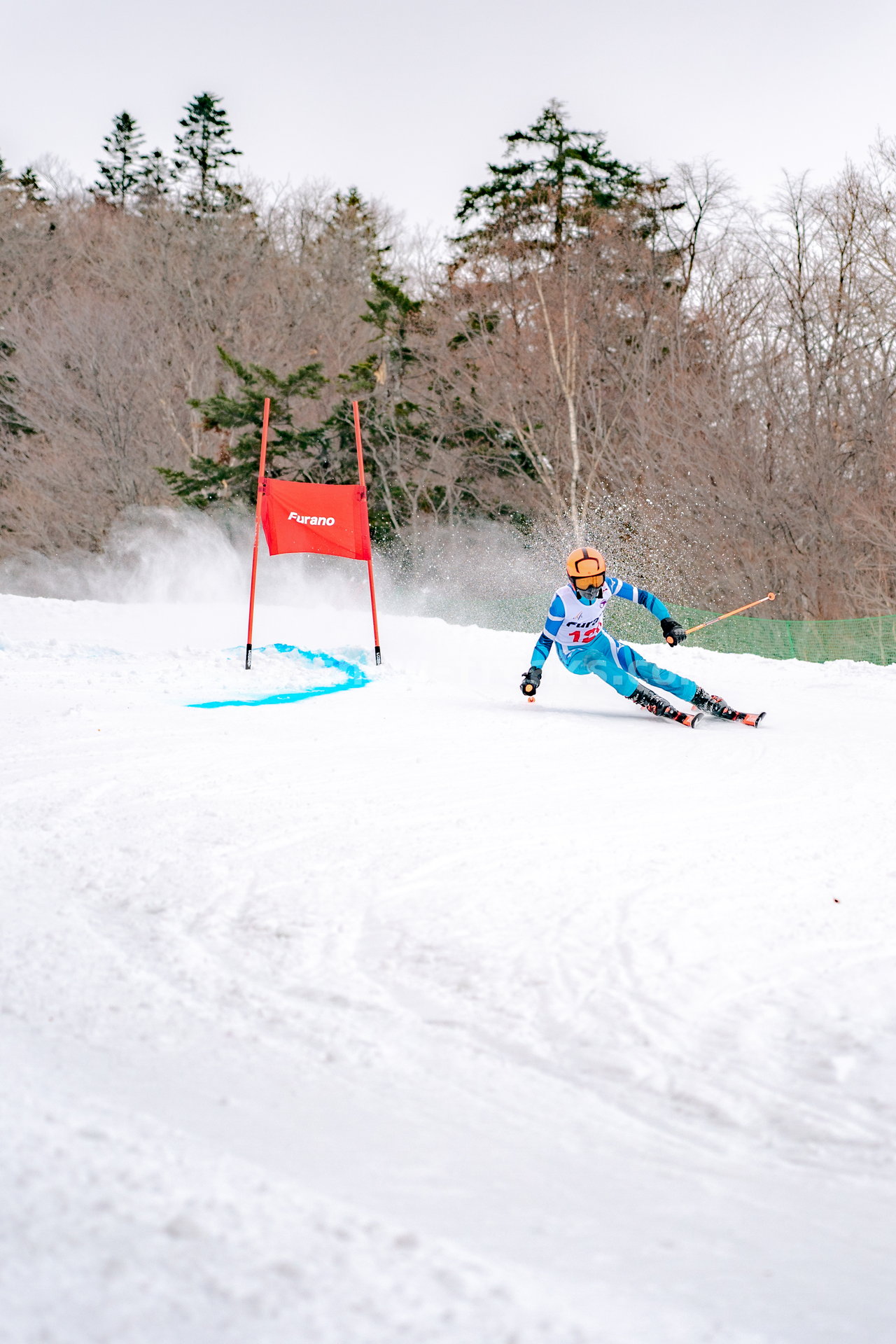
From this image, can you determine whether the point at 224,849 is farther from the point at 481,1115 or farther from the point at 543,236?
the point at 543,236

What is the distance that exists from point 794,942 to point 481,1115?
1.40m

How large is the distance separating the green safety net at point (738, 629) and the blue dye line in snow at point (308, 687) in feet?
19.4

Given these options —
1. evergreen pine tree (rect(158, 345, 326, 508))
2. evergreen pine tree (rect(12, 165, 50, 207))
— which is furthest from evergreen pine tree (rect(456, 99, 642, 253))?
evergreen pine tree (rect(12, 165, 50, 207))

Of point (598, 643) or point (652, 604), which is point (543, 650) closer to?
point (598, 643)

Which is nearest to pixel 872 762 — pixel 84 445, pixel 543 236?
pixel 543 236

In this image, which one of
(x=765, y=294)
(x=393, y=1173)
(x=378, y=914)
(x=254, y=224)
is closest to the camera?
(x=393, y=1173)

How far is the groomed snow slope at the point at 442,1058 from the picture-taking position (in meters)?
1.48

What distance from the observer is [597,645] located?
848cm

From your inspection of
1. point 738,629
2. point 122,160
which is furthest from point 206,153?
point 738,629

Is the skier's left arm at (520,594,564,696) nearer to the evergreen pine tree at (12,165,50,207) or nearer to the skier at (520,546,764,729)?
the skier at (520,546,764,729)

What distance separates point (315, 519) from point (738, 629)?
290 inches

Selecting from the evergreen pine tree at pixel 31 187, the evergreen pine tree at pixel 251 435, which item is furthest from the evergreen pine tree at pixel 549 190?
the evergreen pine tree at pixel 31 187

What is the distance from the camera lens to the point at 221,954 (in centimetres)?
289

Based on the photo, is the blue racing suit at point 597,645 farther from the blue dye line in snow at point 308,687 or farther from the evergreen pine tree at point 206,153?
the evergreen pine tree at point 206,153
